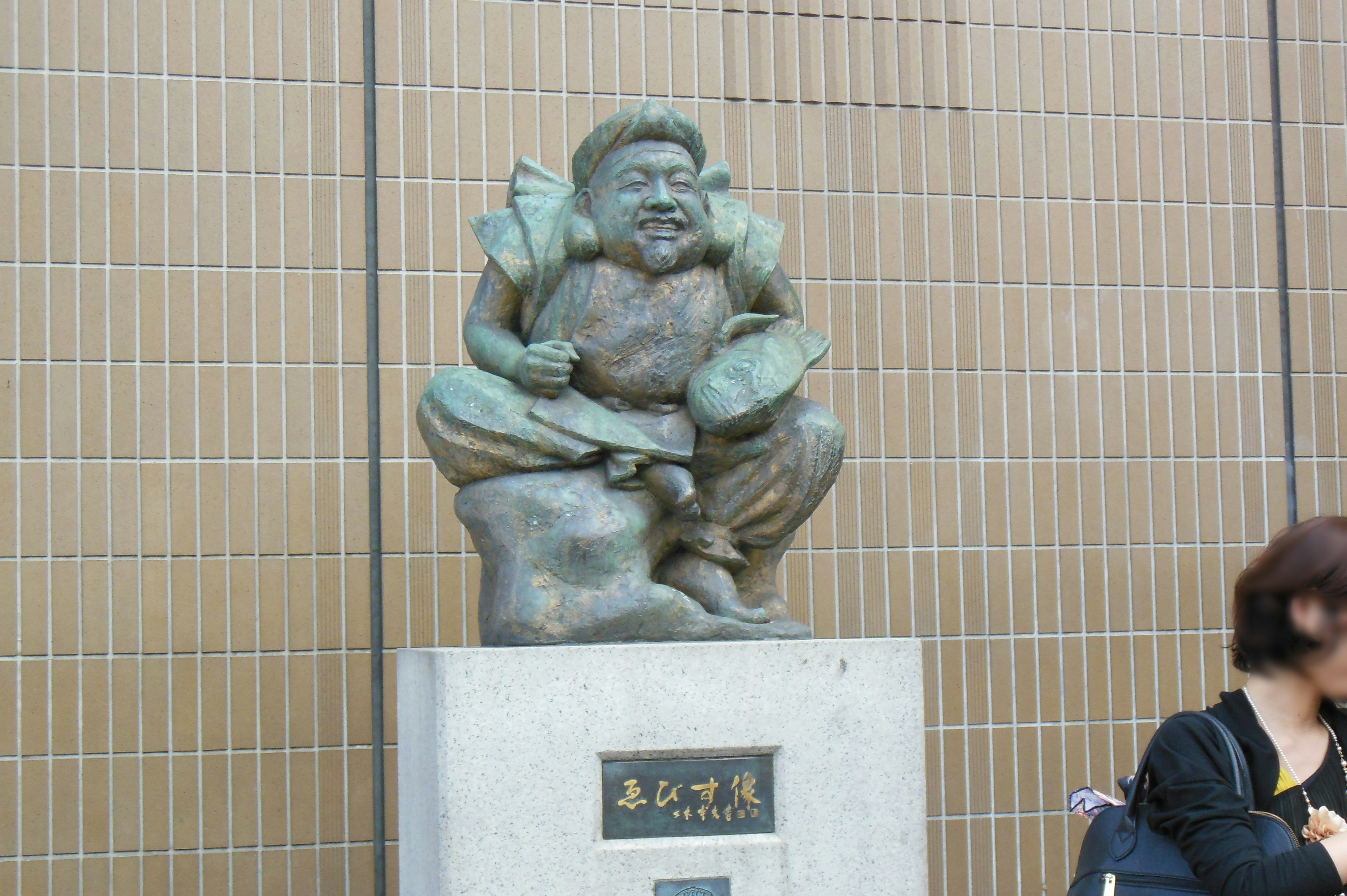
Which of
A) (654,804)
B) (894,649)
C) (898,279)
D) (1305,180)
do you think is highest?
(1305,180)

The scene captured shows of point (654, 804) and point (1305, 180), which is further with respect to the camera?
point (1305, 180)

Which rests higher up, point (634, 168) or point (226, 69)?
point (226, 69)

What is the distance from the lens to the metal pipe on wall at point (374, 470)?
13.9 ft

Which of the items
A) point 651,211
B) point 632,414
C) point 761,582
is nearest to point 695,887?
point 761,582

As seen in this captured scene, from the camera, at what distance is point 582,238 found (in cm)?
308

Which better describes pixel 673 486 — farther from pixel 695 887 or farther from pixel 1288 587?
pixel 1288 587

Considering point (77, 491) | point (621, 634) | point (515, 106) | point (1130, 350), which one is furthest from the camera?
point (1130, 350)

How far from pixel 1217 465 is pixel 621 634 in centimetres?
283

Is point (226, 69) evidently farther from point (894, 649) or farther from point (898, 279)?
point (894, 649)

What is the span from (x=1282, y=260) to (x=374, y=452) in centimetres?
318

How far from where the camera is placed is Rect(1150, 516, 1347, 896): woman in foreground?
1801mm

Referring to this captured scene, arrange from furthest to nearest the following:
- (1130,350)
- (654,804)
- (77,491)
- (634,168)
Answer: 1. (1130,350)
2. (77,491)
3. (634,168)
4. (654,804)

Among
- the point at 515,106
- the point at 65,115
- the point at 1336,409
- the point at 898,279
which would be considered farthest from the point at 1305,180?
the point at 65,115

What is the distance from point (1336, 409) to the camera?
5004mm
